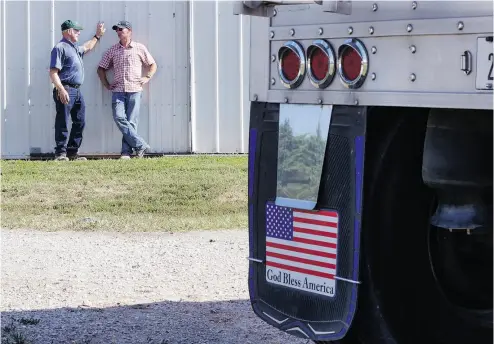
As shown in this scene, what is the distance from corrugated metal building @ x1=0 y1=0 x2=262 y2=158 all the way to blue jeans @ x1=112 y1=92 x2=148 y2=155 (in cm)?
34

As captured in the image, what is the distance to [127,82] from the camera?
13.0 m

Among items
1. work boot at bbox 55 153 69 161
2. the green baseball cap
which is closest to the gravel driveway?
work boot at bbox 55 153 69 161

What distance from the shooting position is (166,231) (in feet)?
27.9

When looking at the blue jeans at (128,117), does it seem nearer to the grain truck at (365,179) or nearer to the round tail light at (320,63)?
the grain truck at (365,179)

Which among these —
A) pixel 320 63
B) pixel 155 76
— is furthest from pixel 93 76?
pixel 320 63

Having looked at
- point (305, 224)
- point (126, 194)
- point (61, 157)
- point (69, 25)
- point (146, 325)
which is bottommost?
point (146, 325)

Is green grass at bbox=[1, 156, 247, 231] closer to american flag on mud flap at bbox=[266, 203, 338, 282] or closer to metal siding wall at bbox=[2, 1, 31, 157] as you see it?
metal siding wall at bbox=[2, 1, 31, 157]

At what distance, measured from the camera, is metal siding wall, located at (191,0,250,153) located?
13.2 meters

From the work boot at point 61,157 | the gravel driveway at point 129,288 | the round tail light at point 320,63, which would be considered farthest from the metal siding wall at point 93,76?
the round tail light at point 320,63

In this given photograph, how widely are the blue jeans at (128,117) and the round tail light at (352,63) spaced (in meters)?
9.58

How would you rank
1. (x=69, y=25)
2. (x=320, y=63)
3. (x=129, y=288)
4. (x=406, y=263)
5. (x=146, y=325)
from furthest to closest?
(x=69, y=25), (x=129, y=288), (x=146, y=325), (x=406, y=263), (x=320, y=63)

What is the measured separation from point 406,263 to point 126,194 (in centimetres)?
678

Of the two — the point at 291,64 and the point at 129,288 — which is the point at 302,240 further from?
A: the point at 129,288

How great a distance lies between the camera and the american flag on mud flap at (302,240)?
12.0 feet
